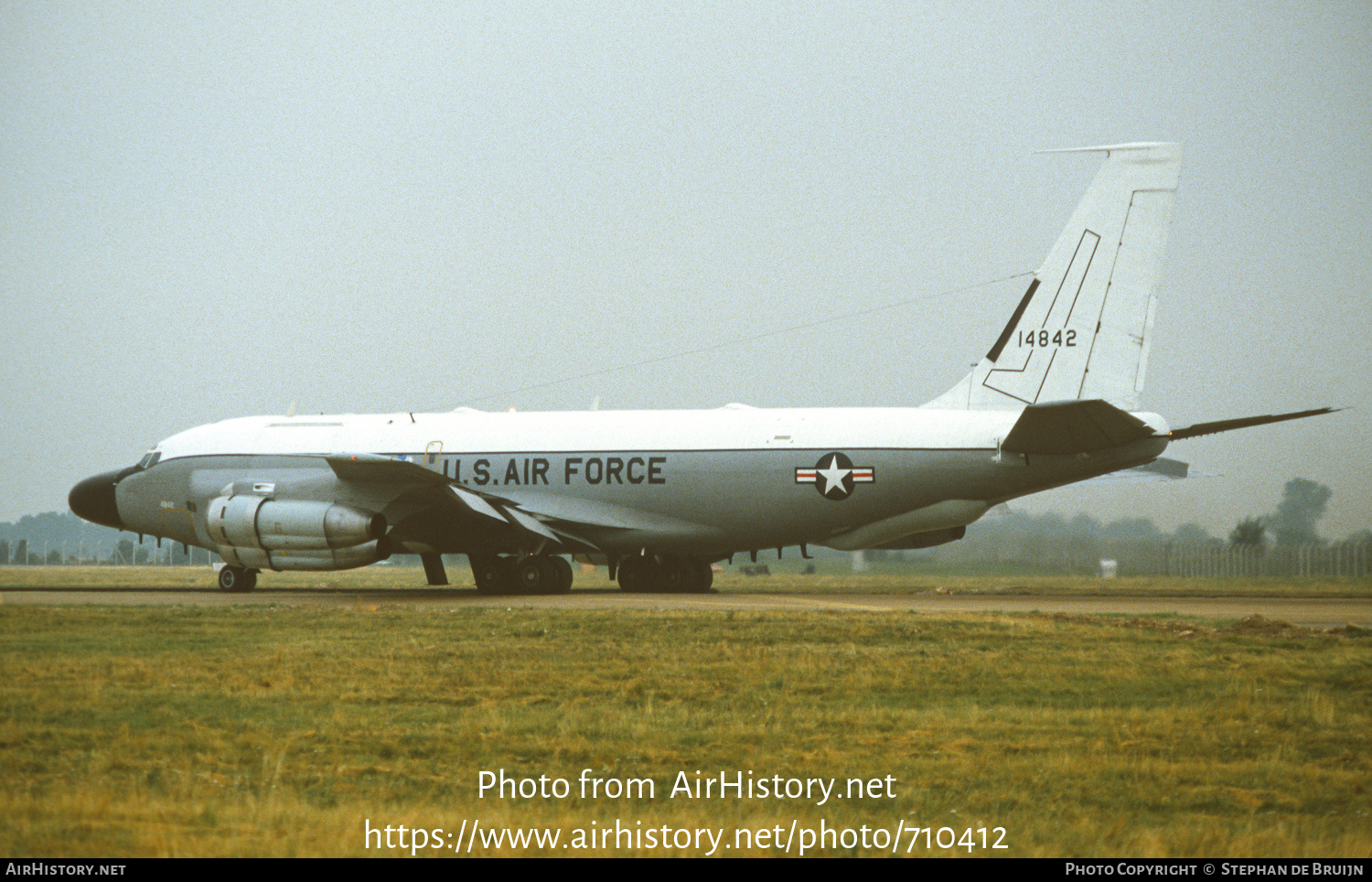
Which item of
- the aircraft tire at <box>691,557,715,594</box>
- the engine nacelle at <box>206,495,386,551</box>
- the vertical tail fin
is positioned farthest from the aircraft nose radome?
the vertical tail fin

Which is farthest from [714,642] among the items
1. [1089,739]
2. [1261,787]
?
[1261,787]

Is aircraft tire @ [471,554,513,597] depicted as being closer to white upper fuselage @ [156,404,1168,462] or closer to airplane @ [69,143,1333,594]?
airplane @ [69,143,1333,594]

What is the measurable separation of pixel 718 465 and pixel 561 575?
4.11 m

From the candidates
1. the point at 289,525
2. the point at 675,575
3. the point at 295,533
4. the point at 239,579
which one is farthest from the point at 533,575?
the point at 239,579

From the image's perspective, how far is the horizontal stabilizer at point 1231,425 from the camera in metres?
21.2

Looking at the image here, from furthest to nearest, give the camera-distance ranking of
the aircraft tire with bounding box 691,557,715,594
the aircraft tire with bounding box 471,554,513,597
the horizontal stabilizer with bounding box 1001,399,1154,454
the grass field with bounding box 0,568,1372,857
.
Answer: the aircraft tire with bounding box 691,557,715,594 < the aircraft tire with bounding box 471,554,513,597 < the horizontal stabilizer with bounding box 1001,399,1154,454 < the grass field with bounding box 0,568,1372,857

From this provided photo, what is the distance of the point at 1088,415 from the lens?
2303 cm

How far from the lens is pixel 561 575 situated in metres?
28.1

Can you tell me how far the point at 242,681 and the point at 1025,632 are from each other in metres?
9.55

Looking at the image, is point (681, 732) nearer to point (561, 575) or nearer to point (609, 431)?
point (561, 575)

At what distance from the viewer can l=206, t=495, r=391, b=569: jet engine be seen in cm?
2636

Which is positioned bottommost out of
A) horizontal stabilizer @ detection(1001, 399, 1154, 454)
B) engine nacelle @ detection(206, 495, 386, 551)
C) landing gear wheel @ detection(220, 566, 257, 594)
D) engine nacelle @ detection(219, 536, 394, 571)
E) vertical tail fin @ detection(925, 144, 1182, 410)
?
landing gear wheel @ detection(220, 566, 257, 594)

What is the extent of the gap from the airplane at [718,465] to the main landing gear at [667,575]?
0.04 meters

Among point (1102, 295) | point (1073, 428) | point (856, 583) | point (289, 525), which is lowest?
point (856, 583)
